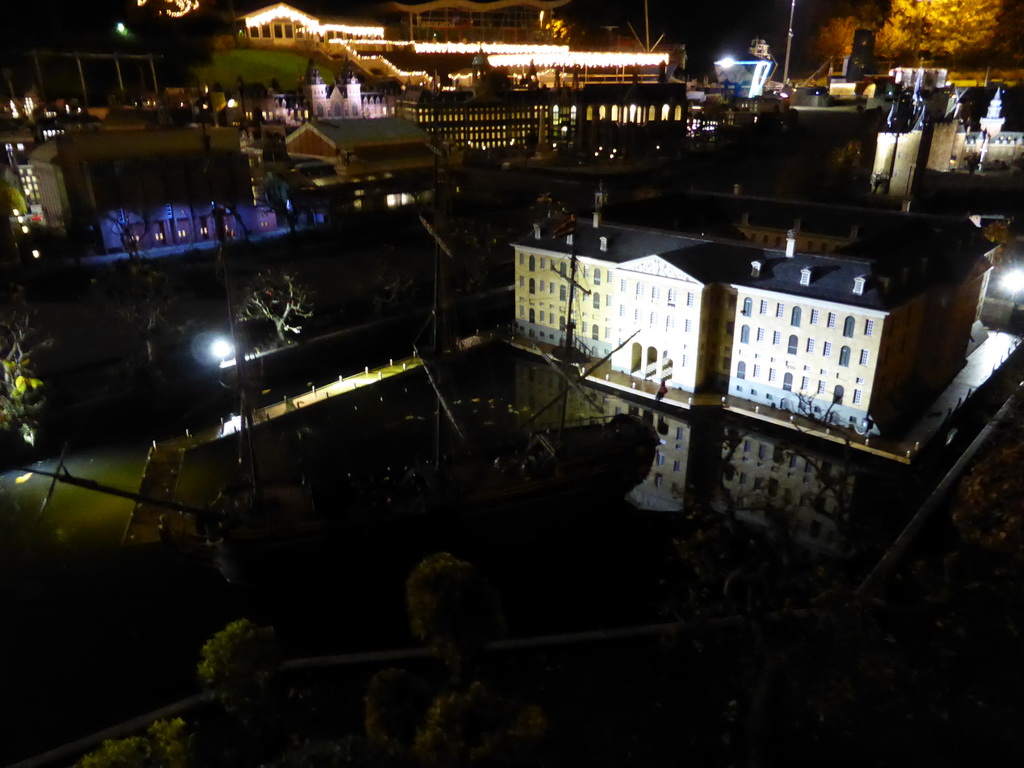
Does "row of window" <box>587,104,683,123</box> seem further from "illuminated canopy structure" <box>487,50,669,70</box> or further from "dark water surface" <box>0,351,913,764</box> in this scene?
"dark water surface" <box>0,351,913,764</box>

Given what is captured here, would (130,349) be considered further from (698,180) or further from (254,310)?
(698,180)

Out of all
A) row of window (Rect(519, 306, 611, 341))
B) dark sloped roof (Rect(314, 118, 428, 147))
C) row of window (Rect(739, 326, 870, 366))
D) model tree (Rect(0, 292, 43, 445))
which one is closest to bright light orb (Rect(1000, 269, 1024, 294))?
row of window (Rect(739, 326, 870, 366))

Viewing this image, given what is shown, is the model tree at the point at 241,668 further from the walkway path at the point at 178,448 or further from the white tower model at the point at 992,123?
the white tower model at the point at 992,123

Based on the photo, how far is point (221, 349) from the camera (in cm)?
4062

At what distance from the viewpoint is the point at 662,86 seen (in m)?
89.8

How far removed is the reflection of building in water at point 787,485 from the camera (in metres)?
27.4

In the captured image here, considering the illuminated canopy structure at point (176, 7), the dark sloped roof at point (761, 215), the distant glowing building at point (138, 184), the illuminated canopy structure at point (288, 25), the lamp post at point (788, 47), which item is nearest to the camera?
the dark sloped roof at point (761, 215)

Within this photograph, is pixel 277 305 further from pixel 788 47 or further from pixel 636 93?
pixel 788 47

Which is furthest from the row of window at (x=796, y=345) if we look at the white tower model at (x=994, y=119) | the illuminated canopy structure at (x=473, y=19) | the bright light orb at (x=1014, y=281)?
the illuminated canopy structure at (x=473, y=19)

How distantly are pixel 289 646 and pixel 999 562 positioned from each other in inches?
864

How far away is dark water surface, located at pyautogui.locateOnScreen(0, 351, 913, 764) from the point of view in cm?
2144

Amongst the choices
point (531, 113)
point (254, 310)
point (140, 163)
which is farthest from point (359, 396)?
point (531, 113)

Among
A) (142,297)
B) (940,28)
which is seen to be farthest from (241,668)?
(940,28)

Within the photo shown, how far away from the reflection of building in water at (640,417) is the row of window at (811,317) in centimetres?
635
